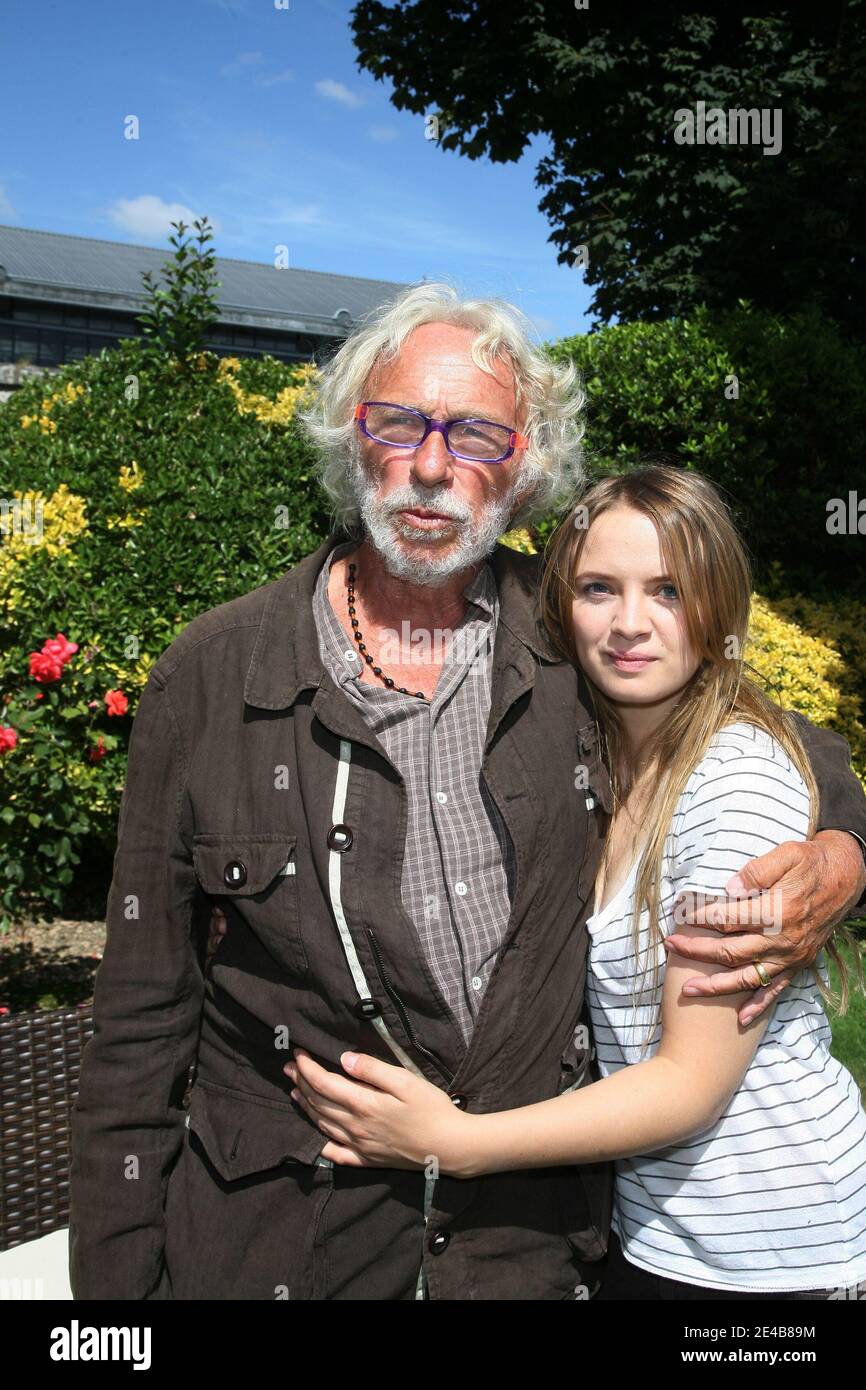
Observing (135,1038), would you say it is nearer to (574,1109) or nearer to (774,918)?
(574,1109)

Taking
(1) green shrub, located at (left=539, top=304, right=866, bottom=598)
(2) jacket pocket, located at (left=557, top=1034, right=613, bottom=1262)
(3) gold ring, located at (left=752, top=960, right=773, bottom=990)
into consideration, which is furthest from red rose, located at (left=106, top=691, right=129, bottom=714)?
(1) green shrub, located at (left=539, top=304, right=866, bottom=598)

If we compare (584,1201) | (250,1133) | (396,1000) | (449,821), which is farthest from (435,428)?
(584,1201)

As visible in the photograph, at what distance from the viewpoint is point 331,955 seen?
66.4 inches

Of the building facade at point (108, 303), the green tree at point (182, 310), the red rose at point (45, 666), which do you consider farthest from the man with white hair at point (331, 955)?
the building facade at point (108, 303)

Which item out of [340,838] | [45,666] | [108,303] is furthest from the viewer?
[108,303]

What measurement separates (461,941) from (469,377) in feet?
3.72

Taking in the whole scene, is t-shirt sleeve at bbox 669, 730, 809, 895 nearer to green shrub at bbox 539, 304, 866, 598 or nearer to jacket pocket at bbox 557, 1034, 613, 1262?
jacket pocket at bbox 557, 1034, 613, 1262

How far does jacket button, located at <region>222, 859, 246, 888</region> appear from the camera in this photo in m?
1.72

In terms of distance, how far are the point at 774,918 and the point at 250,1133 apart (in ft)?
3.27

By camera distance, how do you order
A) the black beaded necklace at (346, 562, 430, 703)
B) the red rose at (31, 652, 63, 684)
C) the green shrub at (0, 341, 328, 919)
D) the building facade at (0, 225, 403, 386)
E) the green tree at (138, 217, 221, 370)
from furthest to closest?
the building facade at (0, 225, 403, 386) → the green tree at (138, 217, 221, 370) → the green shrub at (0, 341, 328, 919) → the red rose at (31, 652, 63, 684) → the black beaded necklace at (346, 562, 430, 703)

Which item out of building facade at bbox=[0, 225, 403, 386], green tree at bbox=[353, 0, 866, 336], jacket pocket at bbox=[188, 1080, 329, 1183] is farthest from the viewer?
building facade at bbox=[0, 225, 403, 386]

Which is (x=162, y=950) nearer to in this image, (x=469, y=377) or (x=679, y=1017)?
(x=679, y=1017)
